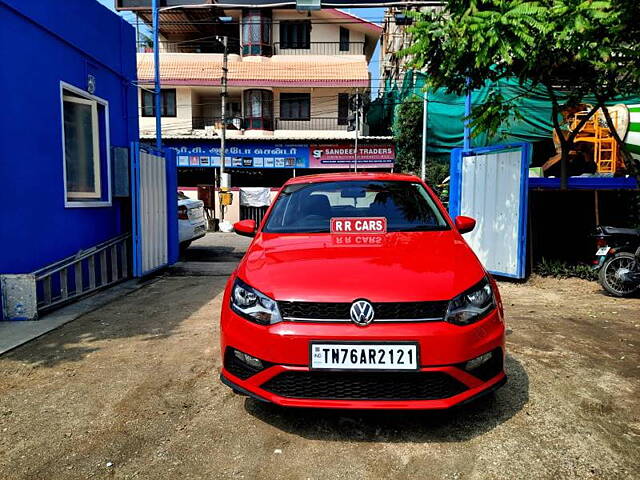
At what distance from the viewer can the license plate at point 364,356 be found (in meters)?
2.25

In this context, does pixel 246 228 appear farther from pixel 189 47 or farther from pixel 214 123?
pixel 189 47

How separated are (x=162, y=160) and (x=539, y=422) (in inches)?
278

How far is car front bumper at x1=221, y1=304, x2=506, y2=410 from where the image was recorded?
2268 millimetres

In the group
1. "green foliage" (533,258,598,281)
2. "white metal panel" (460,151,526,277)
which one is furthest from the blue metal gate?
"green foliage" (533,258,598,281)

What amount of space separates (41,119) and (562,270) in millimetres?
7541

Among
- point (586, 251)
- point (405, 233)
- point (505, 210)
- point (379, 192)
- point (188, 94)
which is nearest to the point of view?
point (405, 233)

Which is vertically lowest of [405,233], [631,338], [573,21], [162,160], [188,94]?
[631,338]

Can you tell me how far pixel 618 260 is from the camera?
5984mm

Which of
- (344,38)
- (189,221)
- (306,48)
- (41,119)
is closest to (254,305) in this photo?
(41,119)

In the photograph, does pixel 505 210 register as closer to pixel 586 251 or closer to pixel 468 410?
pixel 586 251

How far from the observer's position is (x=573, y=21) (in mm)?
3482

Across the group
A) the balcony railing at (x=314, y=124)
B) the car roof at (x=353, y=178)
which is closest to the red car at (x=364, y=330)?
the car roof at (x=353, y=178)

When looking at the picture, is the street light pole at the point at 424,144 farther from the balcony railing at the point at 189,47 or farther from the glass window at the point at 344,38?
the balcony railing at the point at 189,47

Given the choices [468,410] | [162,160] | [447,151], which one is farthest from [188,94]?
[468,410]
